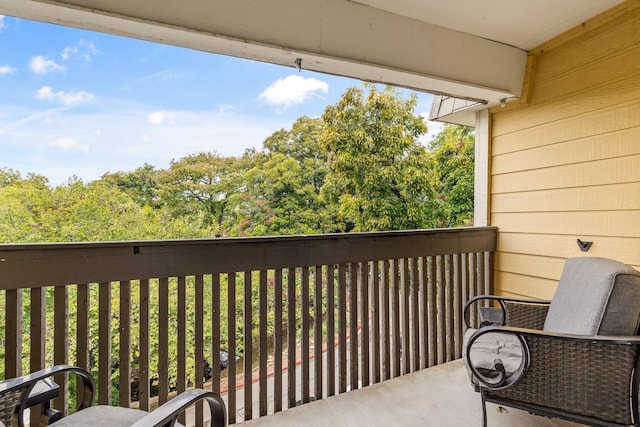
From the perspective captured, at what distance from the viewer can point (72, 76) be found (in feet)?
25.5

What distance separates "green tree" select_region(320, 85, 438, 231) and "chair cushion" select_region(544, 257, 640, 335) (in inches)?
183

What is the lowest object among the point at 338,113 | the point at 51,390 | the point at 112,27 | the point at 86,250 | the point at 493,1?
the point at 51,390

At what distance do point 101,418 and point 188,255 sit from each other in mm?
795

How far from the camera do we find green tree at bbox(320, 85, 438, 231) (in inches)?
244

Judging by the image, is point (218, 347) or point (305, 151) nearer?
point (218, 347)

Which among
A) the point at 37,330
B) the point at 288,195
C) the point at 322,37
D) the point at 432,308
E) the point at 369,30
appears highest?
the point at 369,30

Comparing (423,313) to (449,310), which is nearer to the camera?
(423,313)

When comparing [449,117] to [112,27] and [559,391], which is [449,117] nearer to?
[559,391]

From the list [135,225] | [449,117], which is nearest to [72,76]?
[135,225]

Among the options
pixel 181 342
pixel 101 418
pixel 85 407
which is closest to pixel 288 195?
pixel 181 342

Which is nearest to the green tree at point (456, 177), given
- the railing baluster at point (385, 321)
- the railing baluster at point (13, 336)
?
the railing baluster at point (385, 321)

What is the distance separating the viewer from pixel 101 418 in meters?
1.10

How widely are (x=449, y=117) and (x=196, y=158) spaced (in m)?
6.03

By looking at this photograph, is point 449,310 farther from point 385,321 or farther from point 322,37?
point 322,37
